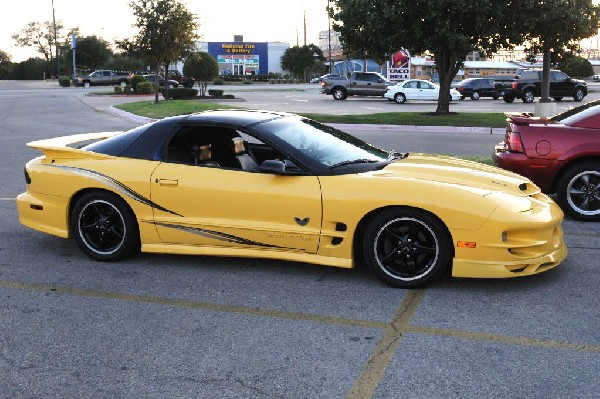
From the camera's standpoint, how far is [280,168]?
5348 mm

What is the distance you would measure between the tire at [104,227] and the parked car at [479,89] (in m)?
38.3

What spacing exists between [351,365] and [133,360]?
126 cm

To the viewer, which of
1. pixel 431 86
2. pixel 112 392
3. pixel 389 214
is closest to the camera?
pixel 112 392

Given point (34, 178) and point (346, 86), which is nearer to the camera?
point (34, 178)

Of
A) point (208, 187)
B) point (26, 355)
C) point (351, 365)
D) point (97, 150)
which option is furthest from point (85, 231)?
point (351, 365)

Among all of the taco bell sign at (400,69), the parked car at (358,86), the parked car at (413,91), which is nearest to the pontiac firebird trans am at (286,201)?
the parked car at (413,91)

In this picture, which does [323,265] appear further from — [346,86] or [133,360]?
[346,86]

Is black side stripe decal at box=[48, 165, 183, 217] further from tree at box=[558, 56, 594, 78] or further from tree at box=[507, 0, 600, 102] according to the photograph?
tree at box=[558, 56, 594, 78]

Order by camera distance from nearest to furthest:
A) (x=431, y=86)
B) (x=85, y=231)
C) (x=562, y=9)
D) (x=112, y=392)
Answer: (x=112, y=392) < (x=85, y=231) < (x=562, y=9) < (x=431, y=86)

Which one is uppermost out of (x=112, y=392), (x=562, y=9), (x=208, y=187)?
(x=562, y=9)

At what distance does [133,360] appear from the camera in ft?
12.9

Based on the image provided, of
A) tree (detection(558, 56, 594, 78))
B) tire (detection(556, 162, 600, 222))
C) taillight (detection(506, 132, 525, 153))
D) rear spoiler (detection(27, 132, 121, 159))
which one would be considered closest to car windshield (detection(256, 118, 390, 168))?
rear spoiler (detection(27, 132, 121, 159))

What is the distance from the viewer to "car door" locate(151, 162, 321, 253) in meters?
5.34

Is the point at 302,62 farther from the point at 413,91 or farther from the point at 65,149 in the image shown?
the point at 65,149
